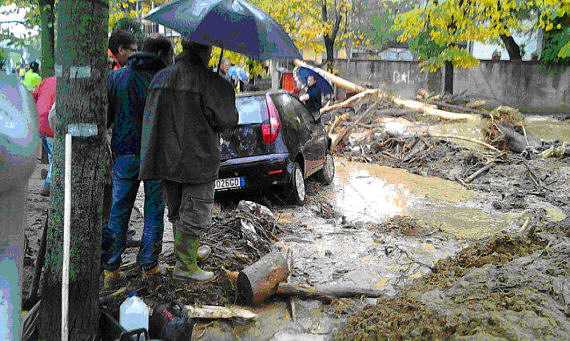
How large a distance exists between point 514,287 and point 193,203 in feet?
8.34

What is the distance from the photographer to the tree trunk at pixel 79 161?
121 inches

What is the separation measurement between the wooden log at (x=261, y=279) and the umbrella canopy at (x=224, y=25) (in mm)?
1728

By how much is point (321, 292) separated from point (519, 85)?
23.5 metres

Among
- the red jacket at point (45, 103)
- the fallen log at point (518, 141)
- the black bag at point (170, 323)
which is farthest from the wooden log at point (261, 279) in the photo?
the fallen log at point (518, 141)

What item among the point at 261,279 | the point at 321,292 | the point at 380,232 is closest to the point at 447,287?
the point at 321,292

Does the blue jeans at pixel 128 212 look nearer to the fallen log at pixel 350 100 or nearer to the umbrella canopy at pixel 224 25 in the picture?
the umbrella canopy at pixel 224 25

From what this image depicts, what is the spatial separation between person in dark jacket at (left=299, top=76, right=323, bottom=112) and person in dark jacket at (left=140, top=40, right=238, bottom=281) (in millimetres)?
6743

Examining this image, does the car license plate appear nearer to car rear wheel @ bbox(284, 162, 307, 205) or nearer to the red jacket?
car rear wheel @ bbox(284, 162, 307, 205)

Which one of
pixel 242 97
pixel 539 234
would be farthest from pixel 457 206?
pixel 242 97

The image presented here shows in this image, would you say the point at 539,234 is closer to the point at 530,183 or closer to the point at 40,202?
the point at 530,183

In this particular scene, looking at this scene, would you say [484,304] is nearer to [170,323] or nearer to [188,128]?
[170,323]

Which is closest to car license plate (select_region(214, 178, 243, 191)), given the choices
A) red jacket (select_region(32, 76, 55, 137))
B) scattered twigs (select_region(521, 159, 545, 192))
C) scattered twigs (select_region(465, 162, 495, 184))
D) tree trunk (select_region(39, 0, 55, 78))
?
red jacket (select_region(32, 76, 55, 137))

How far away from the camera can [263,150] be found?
773cm

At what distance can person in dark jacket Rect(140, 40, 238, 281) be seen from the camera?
14.4 ft
